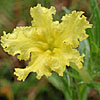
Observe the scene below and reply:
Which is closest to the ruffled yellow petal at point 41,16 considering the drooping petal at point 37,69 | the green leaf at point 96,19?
the drooping petal at point 37,69

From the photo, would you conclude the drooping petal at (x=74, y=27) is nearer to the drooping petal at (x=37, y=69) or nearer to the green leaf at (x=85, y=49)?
the drooping petal at (x=37, y=69)

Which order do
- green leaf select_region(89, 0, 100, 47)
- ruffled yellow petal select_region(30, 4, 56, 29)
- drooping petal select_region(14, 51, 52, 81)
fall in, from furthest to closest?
1. green leaf select_region(89, 0, 100, 47)
2. ruffled yellow petal select_region(30, 4, 56, 29)
3. drooping petal select_region(14, 51, 52, 81)

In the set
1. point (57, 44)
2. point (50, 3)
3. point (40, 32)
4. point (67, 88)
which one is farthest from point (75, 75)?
point (50, 3)

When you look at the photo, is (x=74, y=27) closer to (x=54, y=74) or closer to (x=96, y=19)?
(x=96, y=19)

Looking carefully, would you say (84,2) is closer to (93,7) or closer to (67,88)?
(93,7)

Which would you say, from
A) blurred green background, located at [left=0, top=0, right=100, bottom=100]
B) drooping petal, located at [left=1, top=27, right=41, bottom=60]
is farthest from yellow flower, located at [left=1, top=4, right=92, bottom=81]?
blurred green background, located at [left=0, top=0, right=100, bottom=100]

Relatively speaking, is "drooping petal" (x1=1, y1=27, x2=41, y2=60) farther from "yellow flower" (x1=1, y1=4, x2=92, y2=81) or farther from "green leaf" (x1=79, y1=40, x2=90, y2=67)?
"green leaf" (x1=79, y1=40, x2=90, y2=67)

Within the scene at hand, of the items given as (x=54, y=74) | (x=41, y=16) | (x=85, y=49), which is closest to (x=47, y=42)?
(x=41, y=16)
